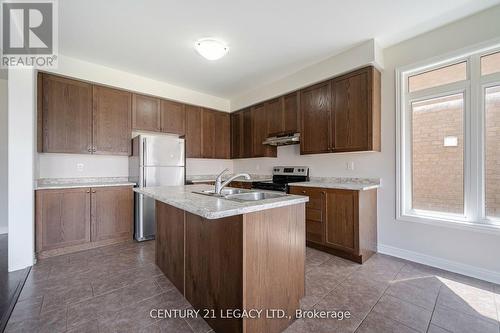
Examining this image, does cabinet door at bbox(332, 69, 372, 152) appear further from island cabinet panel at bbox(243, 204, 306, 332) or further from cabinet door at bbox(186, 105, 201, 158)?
cabinet door at bbox(186, 105, 201, 158)

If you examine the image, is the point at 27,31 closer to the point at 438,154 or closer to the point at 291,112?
the point at 291,112

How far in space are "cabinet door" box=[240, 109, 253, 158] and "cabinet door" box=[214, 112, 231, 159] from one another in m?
0.44

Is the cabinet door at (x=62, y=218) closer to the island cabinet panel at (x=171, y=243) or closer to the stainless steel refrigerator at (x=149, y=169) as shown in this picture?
the stainless steel refrigerator at (x=149, y=169)

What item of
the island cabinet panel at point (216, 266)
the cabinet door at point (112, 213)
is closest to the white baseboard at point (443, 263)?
the island cabinet panel at point (216, 266)

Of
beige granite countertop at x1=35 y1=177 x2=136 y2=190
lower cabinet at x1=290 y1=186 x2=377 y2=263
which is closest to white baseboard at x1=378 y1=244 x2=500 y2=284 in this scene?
lower cabinet at x1=290 y1=186 x2=377 y2=263

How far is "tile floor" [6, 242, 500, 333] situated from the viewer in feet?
5.23

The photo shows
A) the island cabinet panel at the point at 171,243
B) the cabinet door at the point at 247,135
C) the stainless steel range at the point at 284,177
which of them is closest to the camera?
the island cabinet panel at the point at 171,243

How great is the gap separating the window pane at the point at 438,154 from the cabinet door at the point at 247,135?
Answer: 8.98ft

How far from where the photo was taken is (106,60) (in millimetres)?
3258

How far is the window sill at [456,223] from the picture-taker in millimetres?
2213

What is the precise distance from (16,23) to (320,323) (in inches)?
160

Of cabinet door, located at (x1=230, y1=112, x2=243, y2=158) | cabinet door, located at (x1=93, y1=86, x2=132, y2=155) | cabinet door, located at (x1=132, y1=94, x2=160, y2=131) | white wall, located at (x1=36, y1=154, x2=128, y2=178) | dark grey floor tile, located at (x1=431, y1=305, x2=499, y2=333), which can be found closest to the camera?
dark grey floor tile, located at (x1=431, y1=305, x2=499, y2=333)

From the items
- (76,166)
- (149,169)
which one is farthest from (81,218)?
(149,169)

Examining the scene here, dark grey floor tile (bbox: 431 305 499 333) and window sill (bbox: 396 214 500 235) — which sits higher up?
window sill (bbox: 396 214 500 235)
